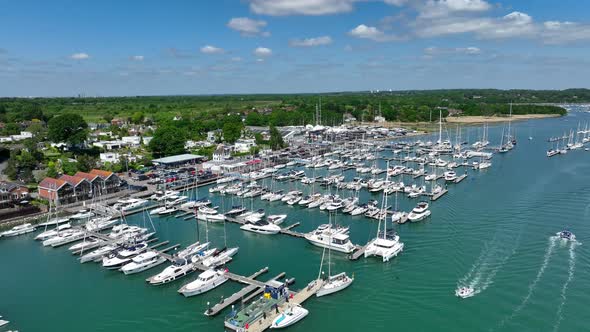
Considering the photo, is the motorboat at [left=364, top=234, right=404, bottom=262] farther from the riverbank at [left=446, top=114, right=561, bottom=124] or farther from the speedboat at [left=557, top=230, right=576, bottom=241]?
the riverbank at [left=446, top=114, right=561, bottom=124]

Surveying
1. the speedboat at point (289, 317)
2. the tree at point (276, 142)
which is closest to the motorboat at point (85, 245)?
the speedboat at point (289, 317)

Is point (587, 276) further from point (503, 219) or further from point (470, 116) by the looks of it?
point (470, 116)

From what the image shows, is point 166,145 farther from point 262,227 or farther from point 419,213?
point 419,213

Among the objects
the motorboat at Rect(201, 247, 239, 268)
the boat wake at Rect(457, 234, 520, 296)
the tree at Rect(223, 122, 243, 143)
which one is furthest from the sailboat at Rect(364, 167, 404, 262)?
the tree at Rect(223, 122, 243, 143)

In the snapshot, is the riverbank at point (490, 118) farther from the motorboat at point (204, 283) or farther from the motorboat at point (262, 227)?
the motorboat at point (204, 283)

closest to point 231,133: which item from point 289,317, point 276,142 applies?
point 276,142

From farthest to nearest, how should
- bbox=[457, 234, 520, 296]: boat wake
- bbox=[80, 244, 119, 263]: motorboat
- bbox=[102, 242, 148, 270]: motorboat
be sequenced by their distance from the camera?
bbox=[80, 244, 119, 263]: motorboat
bbox=[102, 242, 148, 270]: motorboat
bbox=[457, 234, 520, 296]: boat wake
